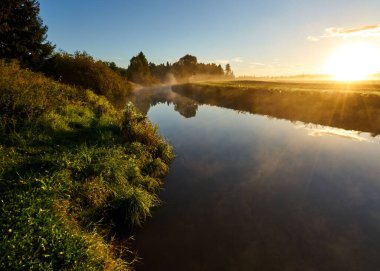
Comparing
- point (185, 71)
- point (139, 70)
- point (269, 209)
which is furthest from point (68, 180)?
point (185, 71)

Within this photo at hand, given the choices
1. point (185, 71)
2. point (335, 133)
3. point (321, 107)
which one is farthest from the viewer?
point (185, 71)

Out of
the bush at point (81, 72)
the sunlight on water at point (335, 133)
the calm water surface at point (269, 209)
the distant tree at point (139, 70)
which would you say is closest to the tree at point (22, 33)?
the bush at point (81, 72)

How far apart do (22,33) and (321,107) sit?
33.0 metres

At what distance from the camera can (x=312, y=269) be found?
22.8ft

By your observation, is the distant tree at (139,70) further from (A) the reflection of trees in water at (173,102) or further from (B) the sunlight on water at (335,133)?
(B) the sunlight on water at (335,133)

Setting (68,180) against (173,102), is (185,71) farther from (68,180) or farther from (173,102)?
(68,180)

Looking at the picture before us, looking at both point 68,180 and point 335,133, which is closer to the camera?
point 68,180

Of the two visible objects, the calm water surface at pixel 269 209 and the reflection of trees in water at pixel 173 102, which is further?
the reflection of trees in water at pixel 173 102

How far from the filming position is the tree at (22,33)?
29.1 metres

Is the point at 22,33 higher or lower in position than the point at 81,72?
higher

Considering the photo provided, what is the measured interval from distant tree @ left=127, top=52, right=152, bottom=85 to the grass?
86.8 m

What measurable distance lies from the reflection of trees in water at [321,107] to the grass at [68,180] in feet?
56.9

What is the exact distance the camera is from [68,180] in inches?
338

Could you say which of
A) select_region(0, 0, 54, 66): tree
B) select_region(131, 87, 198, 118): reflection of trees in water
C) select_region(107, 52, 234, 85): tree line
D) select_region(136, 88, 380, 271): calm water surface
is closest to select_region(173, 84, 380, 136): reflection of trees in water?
select_region(136, 88, 380, 271): calm water surface
